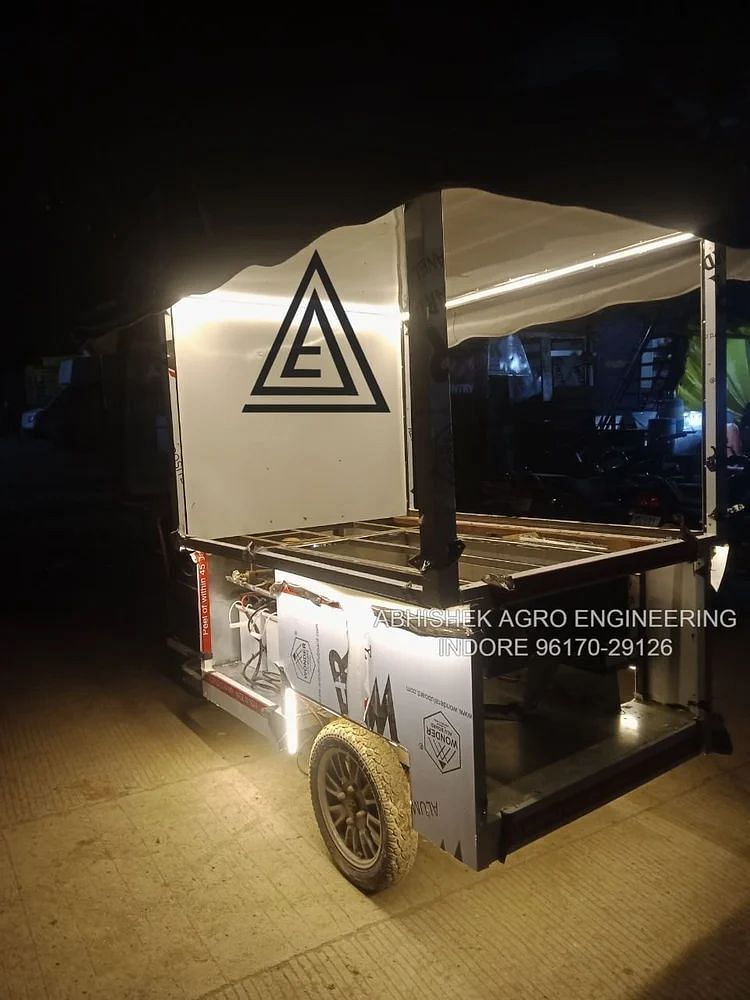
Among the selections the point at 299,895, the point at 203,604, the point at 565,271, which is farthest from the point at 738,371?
Result: the point at 299,895

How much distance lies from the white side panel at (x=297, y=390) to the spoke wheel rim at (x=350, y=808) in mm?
2111

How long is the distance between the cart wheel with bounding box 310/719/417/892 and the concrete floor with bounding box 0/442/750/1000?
0.52ft

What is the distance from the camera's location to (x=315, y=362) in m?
5.29

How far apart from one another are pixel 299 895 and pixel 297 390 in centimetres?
327

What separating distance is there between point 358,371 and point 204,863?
137 inches

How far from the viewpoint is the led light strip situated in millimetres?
3936

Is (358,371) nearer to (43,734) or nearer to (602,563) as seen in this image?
(602,563)

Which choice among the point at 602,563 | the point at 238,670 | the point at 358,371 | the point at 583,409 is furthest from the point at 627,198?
the point at 583,409

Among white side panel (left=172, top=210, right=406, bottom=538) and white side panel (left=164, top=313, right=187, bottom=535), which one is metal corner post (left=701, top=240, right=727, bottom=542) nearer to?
white side panel (left=172, top=210, right=406, bottom=538)

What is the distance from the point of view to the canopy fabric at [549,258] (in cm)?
388

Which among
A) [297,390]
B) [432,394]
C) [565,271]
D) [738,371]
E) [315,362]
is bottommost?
[432,394]

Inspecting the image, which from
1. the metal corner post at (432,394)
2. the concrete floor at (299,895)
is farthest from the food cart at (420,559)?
the concrete floor at (299,895)

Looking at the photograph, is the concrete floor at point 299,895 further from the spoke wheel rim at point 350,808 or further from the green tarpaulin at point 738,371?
the green tarpaulin at point 738,371

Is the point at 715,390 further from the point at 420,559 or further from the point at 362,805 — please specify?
the point at 362,805
